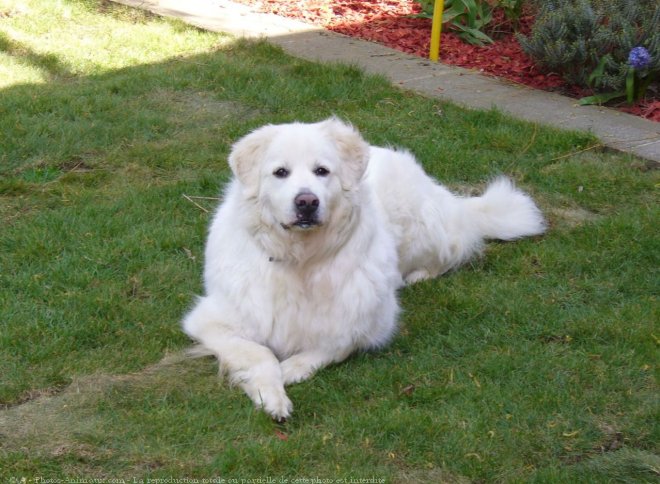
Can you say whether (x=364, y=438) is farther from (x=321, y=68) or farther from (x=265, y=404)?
(x=321, y=68)

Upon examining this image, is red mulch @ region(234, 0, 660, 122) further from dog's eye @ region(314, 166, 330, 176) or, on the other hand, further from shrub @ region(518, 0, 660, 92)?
dog's eye @ region(314, 166, 330, 176)

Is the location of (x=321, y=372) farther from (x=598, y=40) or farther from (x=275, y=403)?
(x=598, y=40)

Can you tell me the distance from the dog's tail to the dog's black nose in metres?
1.91

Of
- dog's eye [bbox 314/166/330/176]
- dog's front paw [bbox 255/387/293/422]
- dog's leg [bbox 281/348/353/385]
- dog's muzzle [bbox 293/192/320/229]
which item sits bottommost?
dog's leg [bbox 281/348/353/385]

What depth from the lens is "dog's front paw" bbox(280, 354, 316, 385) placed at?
4.21m

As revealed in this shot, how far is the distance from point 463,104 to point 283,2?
3738 millimetres

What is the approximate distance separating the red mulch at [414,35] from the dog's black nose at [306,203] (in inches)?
172

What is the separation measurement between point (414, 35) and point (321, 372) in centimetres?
615

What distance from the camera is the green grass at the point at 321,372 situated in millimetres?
3670

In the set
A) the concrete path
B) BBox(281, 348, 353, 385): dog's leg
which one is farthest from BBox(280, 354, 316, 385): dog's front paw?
the concrete path

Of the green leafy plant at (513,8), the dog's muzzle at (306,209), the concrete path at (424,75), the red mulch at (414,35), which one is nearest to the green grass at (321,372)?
the concrete path at (424,75)

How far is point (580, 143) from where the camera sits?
6977 millimetres

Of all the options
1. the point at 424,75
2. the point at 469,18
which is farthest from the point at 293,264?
the point at 469,18

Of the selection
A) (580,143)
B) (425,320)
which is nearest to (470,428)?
(425,320)
